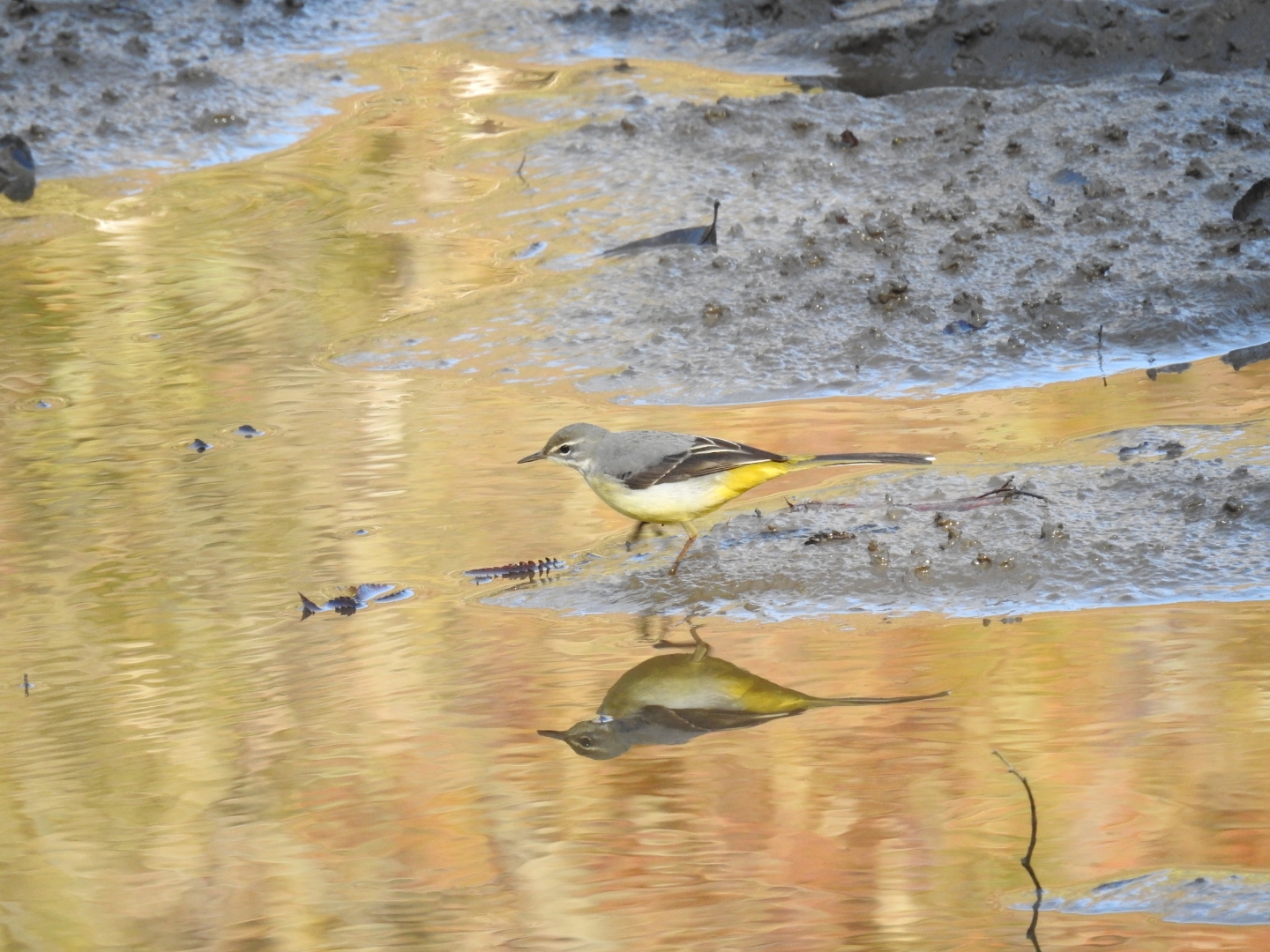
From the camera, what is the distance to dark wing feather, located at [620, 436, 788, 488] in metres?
4.71

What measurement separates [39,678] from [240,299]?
3.71m

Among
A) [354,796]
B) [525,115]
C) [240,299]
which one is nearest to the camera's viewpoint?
[354,796]

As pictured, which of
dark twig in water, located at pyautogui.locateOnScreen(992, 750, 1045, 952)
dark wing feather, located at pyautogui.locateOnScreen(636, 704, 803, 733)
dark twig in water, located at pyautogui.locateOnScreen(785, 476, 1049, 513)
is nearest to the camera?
dark twig in water, located at pyautogui.locateOnScreen(992, 750, 1045, 952)

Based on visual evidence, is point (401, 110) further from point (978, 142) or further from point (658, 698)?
point (658, 698)

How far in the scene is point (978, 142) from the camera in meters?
8.43

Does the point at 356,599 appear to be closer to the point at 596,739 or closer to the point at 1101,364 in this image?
the point at 596,739

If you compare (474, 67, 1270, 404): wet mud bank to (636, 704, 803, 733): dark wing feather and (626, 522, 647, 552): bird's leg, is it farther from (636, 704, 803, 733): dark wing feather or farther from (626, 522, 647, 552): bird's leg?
(636, 704, 803, 733): dark wing feather

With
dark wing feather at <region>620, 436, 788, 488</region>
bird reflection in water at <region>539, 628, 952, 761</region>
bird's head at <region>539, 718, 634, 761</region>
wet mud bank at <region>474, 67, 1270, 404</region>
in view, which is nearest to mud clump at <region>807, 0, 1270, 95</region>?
wet mud bank at <region>474, 67, 1270, 404</region>

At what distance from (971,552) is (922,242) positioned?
302cm

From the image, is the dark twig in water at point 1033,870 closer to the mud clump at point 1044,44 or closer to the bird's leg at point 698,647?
the bird's leg at point 698,647

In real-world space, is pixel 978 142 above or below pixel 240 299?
above

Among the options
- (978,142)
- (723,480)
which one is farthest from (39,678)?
(978,142)

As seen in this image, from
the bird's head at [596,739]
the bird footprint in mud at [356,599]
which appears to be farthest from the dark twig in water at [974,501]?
the bird's head at [596,739]

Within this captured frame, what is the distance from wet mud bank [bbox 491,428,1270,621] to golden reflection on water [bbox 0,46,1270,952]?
15 centimetres
